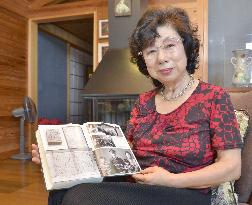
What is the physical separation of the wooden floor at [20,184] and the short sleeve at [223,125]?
1445mm

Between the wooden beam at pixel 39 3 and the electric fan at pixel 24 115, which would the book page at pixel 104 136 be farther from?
the wooden beam at pixel 39 3

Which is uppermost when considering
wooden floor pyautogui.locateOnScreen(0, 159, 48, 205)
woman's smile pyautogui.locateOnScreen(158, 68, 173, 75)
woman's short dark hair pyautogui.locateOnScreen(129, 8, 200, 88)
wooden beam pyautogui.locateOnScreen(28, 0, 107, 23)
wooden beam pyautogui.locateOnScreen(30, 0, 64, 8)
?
wooden beam pyautogui.locateOnScreen(30, 0, 64, 8)

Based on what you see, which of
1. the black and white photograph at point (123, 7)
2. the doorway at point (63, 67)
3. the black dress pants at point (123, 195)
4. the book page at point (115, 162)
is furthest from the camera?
the doorway at point (63, 67)

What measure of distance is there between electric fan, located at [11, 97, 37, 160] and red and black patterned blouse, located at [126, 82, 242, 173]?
285cm

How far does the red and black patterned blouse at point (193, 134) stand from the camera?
84 cm

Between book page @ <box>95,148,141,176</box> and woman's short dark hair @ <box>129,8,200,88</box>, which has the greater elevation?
woman's short dark hair @ <box>129,8,200,88</box>

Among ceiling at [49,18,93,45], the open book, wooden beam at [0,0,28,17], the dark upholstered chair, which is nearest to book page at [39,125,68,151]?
the open book

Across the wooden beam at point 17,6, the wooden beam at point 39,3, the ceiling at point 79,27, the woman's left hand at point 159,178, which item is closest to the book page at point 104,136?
the woman's left hand at point 159,178

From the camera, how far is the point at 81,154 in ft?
2.77

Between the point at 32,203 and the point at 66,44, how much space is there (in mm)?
3431

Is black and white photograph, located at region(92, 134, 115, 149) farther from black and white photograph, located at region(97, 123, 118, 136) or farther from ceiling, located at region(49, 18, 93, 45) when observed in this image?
ceiling, located at region(49, 18, 93, 45)

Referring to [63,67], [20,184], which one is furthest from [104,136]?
[63,67]

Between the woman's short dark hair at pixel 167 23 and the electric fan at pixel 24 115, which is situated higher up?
the woman's short dark hair at pixel 167 23

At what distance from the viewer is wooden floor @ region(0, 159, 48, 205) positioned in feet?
7.05
